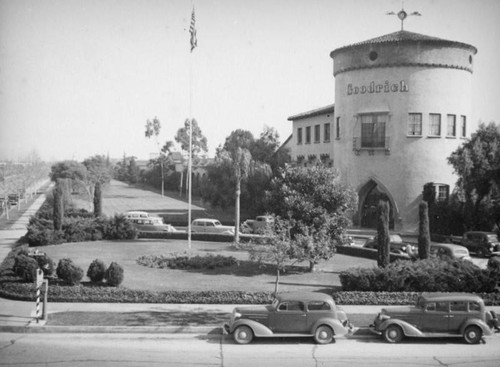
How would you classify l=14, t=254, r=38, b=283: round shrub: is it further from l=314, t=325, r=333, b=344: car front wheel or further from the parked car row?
l=314, t=325, r=333, b=344: car front wheel

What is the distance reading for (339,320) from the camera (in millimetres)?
18875

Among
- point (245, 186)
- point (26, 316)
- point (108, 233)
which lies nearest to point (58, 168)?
point (245, 186)

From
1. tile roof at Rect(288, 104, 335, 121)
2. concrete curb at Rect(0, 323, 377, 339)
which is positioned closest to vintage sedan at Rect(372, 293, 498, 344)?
concrete curb at Rect(0, 323, 377, 339)

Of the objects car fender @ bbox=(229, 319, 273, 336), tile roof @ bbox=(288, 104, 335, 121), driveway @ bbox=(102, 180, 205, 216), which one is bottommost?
car fender @ bbox=(229, 319, 273, 336)

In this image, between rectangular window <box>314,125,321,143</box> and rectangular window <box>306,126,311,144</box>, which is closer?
rectangular window <box>314,125,321,143</box>

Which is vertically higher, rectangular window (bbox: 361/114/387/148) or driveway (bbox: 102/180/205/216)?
rectangular window (bbox: 361/114/387/148)

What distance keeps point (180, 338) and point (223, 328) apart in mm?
1426

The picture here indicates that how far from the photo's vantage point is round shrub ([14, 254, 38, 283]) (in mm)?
24984

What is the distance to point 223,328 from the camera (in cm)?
1912

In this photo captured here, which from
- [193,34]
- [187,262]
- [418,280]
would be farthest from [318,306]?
[193,34]

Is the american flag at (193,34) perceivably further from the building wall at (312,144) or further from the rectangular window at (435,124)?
the building wall at (312,144)

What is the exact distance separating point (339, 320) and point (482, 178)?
31706 millimetres

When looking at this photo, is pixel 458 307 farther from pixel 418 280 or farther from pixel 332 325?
pixel 418 280

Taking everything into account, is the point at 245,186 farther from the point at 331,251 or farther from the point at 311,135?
the point at 331,251
